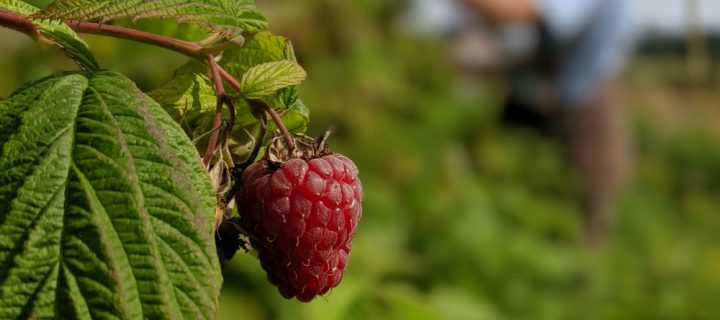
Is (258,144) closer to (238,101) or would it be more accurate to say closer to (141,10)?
(238,101)

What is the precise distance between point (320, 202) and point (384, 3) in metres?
3.40

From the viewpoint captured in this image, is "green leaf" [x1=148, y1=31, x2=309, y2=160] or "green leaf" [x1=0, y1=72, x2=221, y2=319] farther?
"green leaf" [x1=148, y1=31, x2=309, y2=160]

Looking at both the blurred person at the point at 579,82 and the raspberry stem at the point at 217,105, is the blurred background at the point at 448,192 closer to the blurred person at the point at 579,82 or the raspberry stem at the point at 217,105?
the blurred person at the point at 579,82

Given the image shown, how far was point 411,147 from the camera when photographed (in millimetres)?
3623

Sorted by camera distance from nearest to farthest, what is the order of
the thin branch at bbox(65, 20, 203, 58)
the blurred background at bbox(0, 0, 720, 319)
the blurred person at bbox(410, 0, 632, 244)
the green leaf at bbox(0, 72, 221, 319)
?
the green leaf at bbox(0, 72, 221, 319) → the thin branch at bbox(65, 20, 203, 58) → the blurred background at bbox(0, 0, 720, 319) → the blurred person at bbox(410, 0, 632, 244)

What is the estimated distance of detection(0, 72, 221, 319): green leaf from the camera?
526 millimetres

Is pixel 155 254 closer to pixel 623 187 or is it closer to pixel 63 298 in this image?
pixel 63 298

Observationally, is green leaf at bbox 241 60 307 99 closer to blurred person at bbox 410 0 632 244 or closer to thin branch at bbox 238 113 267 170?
thin branch at bbox 238 113 267 170

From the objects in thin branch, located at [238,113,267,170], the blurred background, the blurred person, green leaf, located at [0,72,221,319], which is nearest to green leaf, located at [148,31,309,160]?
thin branch, located at [238,113,267,170]

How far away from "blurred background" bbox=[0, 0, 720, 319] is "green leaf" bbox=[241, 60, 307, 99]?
952 mm

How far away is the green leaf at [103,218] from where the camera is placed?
0.53m

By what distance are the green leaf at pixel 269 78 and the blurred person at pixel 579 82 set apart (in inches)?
138

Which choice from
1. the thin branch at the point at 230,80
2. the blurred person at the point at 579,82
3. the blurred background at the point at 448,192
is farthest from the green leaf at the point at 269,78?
the blurred person at the point at 579,82

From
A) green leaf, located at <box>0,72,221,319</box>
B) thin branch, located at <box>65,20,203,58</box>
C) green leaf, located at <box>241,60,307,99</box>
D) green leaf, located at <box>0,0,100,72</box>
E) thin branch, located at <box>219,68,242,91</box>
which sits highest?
green leaf, located at <box>241,60,307,99</box>
